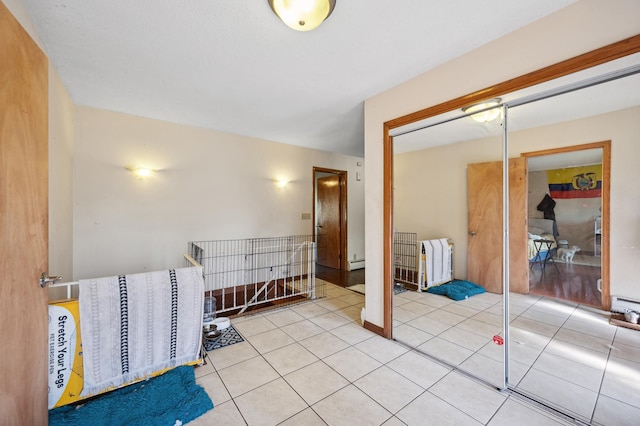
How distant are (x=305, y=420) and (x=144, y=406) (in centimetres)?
107

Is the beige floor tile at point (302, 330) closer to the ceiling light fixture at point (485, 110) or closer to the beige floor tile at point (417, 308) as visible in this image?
the beige floor tile at point (417, 308)

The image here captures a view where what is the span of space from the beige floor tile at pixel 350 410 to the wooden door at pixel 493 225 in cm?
142

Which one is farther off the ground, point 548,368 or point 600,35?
point 600,35

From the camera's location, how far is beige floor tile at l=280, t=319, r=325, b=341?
2611 millimetres

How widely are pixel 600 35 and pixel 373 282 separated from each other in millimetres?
2421

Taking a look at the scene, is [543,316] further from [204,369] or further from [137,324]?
[137,324]

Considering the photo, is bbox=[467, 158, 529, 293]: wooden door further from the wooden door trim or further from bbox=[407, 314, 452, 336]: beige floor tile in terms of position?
bbox=[407, 314, 452, 336]: beige floor tile

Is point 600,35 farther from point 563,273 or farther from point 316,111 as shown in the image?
point 316,111

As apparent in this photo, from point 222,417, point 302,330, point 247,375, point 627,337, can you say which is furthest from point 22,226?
point 627,337

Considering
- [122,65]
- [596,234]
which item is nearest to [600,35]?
[596,234]

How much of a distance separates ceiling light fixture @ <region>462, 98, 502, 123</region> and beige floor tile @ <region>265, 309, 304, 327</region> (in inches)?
109

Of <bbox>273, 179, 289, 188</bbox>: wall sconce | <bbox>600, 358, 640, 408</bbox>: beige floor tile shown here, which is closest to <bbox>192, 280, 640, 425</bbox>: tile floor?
<bbox>600, 358, 640, 408</bbox>: beige floor tile

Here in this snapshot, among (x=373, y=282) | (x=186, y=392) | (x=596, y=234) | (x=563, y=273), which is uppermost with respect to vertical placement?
(x=596, y=234)

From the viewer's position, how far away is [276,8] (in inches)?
57.8
